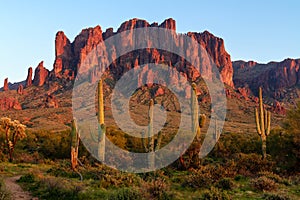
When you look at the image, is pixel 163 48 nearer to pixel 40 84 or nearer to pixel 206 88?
pixel 206 88

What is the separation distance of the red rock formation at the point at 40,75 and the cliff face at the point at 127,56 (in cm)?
482

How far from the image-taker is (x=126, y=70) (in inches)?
5920

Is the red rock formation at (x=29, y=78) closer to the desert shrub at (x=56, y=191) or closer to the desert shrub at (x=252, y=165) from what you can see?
the desert shrub at (x=252, y=165)

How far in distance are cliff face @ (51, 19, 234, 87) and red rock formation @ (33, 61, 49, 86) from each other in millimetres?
4821

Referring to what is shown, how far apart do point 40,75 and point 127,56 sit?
46266 millimetres

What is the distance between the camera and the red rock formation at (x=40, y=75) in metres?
149

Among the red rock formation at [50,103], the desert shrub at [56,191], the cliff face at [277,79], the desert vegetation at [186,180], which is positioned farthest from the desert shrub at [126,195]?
the cliff face at [277,79]

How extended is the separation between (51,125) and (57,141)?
49236 millimetres

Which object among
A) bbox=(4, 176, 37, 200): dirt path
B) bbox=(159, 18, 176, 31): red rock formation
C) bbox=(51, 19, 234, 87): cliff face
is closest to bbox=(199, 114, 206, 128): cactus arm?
bbox=(4, 176, 37, 200): dirt path

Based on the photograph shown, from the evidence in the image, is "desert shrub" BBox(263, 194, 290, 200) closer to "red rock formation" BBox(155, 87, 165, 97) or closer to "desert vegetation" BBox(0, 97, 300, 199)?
"desert vegetation" BBox(0, 97, 300, 199)

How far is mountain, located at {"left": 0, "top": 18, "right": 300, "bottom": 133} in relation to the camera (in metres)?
108

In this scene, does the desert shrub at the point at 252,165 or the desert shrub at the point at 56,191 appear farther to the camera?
the desert shrub at the point at 252,165

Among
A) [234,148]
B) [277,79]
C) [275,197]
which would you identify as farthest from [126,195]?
[277,79]

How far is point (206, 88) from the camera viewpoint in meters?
128
